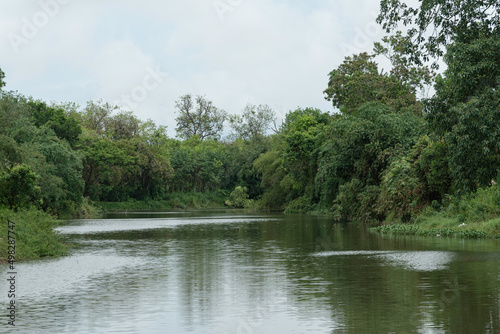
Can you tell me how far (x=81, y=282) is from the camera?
15727mm

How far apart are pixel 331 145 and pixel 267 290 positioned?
3936 cm

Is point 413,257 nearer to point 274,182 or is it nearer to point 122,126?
point 274,182

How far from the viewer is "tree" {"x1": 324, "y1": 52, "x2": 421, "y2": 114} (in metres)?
59.2

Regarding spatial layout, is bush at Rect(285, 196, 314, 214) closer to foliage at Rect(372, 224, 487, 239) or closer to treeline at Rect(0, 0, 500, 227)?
treeline at Rect(0, 0, 500, 227)

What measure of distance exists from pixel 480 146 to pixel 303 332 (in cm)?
1134

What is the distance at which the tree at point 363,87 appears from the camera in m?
59.2

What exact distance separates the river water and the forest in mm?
4339

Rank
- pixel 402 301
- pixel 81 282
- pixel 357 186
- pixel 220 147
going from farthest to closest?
pixel 220 147 < pixel 357 186 < pixel 81 282 < pixel 402 301

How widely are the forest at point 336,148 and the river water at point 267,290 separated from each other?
14.2 ft

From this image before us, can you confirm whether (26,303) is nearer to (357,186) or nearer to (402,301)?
(402,301)

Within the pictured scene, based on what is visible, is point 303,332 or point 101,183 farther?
point 101,183

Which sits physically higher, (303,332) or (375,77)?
(375,77)

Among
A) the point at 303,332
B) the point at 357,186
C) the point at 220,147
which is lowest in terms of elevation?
the point at 303,332

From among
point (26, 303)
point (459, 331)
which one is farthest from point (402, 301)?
point (26, 303)
